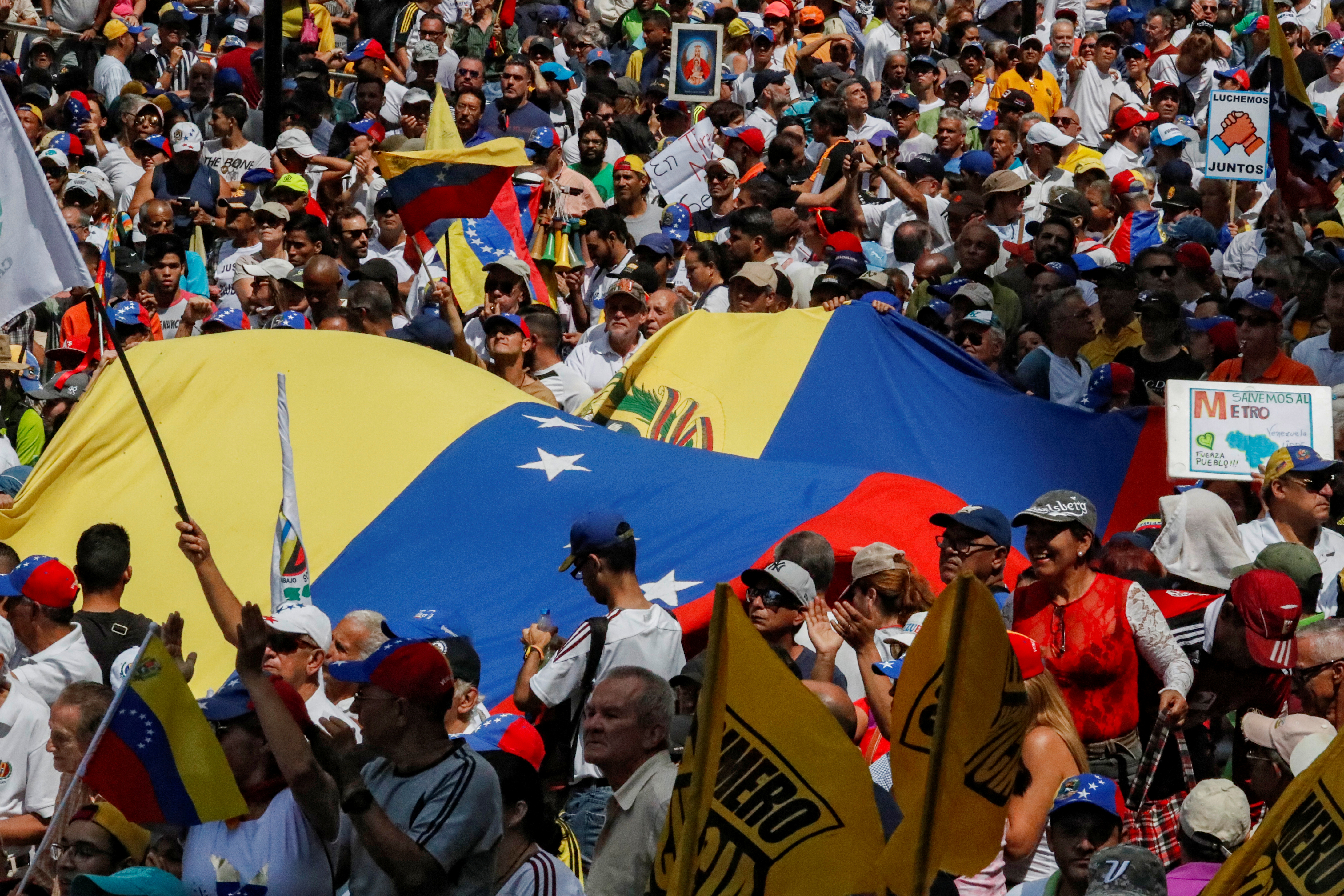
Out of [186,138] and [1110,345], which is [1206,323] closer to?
[1110,345]

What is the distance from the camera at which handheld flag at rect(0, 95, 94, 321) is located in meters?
5.66

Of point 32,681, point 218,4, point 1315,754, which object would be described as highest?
point 1315,754

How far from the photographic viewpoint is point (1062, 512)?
21.6ft

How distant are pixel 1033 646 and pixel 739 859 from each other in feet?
6.24

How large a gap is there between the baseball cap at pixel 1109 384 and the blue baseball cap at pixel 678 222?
3.57m

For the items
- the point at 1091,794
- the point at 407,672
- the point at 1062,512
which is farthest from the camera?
the point at 1062,512

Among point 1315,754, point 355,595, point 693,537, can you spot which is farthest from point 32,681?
point 1315,754

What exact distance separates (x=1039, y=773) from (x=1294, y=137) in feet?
19.5

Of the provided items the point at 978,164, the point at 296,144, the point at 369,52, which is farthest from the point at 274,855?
the point at 369,52

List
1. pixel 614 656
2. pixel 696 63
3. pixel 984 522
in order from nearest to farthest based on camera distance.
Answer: pixel 614 656 < pixel 984 522 < pixel 696 63

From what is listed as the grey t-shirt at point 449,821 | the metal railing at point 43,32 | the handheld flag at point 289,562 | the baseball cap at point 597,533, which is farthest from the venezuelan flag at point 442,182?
the metal railing at point 43,32

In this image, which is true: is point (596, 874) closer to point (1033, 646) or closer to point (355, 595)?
point (1033, 646)

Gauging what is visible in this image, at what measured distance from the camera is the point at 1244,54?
17.4 metres

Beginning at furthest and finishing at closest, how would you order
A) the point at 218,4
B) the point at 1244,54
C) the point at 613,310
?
1. the point at 218,4
2. the point at 1244,54
3. the point at 613,310
